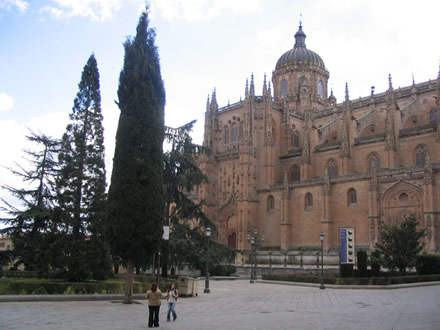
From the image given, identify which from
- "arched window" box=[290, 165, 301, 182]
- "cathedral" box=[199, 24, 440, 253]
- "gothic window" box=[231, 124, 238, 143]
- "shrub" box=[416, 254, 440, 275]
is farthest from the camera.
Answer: "gothic window" box=[231, 124, 238, 143]

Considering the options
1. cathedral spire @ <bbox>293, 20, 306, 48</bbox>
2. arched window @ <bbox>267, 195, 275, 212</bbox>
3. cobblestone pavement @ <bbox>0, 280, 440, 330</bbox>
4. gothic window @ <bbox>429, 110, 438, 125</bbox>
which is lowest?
cobblestone pavement @ <bbox>0, 280, 440, 330</bbox>

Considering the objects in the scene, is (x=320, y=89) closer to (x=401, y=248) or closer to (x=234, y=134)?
(x=234, y=134)

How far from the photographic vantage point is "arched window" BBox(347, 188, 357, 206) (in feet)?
148

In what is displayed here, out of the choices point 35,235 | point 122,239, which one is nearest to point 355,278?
point 122,239

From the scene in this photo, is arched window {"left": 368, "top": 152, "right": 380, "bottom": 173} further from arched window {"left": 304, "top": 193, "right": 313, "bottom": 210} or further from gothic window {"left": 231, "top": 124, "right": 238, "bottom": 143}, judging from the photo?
gothic window {"left": 231, "top": 124, "right": 238, "bottom": 143}

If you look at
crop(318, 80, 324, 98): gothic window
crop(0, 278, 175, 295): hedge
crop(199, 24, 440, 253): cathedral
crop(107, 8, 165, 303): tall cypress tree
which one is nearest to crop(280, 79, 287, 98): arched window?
crop(199, 24, 440, 253): cathedral

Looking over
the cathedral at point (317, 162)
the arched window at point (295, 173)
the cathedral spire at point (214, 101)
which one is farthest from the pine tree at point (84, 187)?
the cathedral spire at point (214, 101)

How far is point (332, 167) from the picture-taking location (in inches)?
2060

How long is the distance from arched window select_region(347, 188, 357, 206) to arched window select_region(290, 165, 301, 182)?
35.6 ft

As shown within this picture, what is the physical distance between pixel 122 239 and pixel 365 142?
3724 centimetres

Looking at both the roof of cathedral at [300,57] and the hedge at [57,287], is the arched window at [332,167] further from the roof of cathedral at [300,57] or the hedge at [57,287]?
the hedge at [57,287]

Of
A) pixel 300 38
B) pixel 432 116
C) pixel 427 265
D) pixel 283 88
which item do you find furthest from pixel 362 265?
pixel 300 38

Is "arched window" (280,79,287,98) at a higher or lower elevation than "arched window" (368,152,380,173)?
higher

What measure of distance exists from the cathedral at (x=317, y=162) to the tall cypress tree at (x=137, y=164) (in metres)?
27.3
